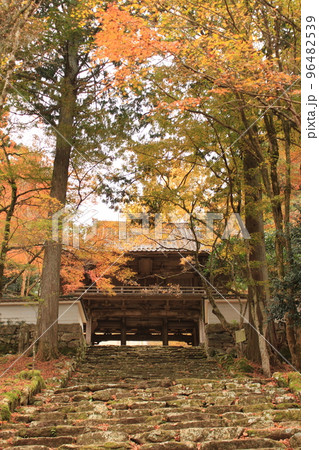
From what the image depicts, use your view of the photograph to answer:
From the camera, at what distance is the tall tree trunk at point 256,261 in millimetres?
10344

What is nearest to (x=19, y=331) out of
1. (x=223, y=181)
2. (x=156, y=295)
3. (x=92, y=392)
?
(x=156, y=295)

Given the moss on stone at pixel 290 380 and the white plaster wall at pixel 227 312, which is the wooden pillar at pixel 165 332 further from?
the moss on stone at pixel 290 380

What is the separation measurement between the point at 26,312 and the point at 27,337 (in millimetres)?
1234

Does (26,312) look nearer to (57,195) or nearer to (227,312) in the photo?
(57,195)

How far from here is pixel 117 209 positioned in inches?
548

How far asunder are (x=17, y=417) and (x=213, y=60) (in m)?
6.81

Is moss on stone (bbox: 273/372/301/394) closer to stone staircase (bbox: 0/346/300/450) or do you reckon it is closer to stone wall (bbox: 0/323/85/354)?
stone staircase (bbox: 0/346/300/450)

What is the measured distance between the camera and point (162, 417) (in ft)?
20.5

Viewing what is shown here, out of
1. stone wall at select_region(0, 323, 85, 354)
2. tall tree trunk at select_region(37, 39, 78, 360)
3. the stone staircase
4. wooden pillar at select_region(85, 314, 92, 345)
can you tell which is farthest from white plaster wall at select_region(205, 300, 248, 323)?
the stone staircase

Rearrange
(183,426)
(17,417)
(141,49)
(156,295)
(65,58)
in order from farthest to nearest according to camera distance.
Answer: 1. (156,295)
2. (65,58)
3. (141,49)
4. (17,417)
5. (183,426)

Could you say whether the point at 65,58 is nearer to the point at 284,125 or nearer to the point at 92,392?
the point at 284,125

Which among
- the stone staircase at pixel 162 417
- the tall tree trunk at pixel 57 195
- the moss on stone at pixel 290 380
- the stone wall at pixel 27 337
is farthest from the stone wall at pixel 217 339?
the moss on stone at pixel 290 380

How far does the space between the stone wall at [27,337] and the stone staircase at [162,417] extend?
4.73 meters

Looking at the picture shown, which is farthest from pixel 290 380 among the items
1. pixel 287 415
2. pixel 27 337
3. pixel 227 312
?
pixel 27 337
